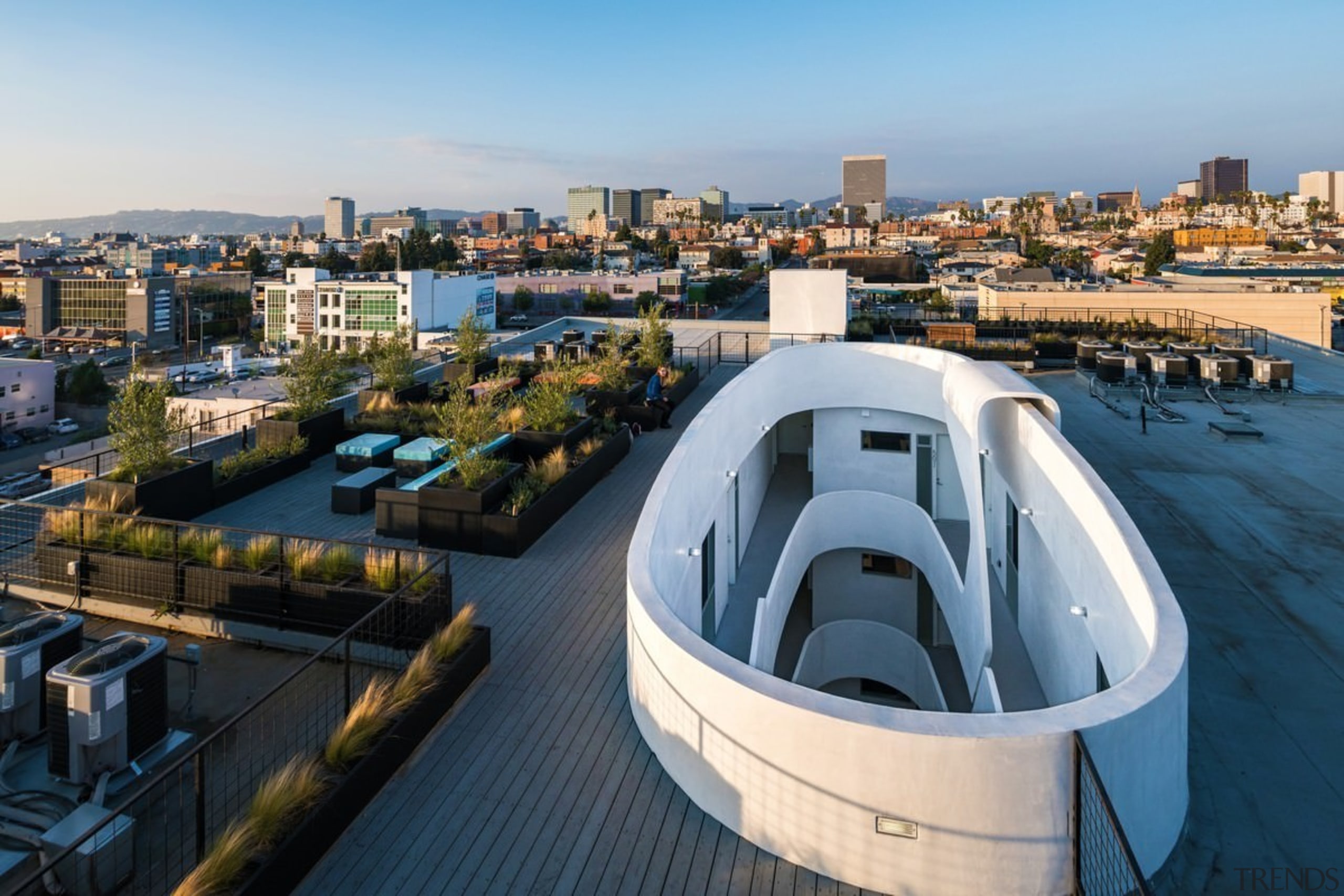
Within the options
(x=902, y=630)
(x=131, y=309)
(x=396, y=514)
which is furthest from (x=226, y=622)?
(x=131, y=309)

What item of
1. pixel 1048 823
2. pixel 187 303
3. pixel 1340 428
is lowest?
pixel 1048 823

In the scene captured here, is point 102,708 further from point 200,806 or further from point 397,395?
point 397,395

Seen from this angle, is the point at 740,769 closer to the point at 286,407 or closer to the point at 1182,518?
the point at 1182,518

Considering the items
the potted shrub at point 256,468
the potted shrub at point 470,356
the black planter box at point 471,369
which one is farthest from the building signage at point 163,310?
the potted shrub at point 256,468

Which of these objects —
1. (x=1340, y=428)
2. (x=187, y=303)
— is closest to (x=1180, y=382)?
(x=1340, y=428)

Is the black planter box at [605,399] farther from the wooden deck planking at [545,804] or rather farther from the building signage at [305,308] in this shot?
the building signage at [305,308]

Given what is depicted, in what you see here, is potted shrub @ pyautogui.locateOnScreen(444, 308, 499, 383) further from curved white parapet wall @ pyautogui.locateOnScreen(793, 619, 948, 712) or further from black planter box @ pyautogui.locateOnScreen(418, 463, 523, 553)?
curved white parapet wall @ pyautogui.locateOnScreen(793, 619, 948, 712)

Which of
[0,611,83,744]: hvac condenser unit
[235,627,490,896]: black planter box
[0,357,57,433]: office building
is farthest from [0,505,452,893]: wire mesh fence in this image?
[0,357,57,433]: office building
